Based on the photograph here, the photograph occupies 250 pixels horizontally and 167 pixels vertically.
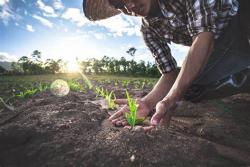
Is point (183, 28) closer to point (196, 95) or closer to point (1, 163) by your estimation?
point (196, 95)

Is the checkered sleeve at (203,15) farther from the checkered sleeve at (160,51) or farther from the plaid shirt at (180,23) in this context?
the checkered sleeve at (160,51)

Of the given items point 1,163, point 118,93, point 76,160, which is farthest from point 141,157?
point 118,93

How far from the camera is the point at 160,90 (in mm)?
2350

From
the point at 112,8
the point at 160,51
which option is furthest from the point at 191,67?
the point at 112,8

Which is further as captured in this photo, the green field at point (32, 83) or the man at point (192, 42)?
the green field at point (32, 83)

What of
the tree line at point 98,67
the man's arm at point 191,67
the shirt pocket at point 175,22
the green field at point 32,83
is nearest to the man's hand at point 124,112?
the man's arm at point 191,67

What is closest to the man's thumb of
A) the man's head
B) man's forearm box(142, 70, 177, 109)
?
man's forearm box(142, 70, 177, 109)

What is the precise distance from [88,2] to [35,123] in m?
1.33

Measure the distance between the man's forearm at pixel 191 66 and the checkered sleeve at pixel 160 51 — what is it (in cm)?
83

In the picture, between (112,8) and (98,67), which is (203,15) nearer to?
(112,8)

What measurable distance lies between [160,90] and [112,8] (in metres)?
0.99

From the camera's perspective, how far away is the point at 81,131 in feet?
5.55

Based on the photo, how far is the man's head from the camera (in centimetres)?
201

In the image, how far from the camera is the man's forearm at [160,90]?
7.39 feet
